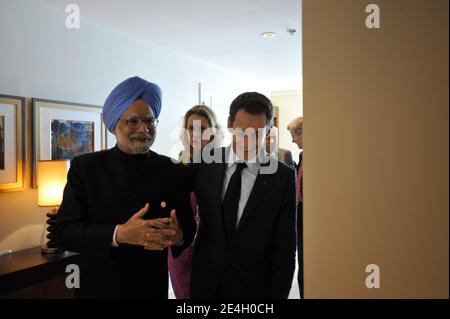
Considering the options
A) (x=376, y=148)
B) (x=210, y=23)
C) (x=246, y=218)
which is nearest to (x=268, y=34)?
(x=210, y=23)

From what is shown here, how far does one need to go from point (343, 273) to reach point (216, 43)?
3.62 metres

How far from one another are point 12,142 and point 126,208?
1.68 meters

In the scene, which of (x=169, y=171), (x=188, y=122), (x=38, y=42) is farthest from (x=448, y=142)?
(x=38, y=42)

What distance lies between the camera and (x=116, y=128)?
1.48 meters

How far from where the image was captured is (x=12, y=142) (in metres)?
2.55

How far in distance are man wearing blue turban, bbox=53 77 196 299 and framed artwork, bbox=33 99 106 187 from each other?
154cm

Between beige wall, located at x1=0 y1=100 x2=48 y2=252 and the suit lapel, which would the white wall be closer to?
beige wall, located at x1=0 y1=100 x2=48 y2=252

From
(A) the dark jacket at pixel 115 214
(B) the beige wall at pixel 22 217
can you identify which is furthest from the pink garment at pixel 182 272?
(B) the beige wall at pixel 22 217

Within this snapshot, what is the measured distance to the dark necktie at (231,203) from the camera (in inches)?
52.2

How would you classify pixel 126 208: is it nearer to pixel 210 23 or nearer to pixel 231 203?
pixel 231 203

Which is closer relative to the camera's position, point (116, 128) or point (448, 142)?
point (448, 142)

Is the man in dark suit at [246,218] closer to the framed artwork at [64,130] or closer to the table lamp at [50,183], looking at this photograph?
the table lamp at [50,183]

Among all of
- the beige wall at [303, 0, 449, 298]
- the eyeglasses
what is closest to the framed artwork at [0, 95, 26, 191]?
the eyeglasses
